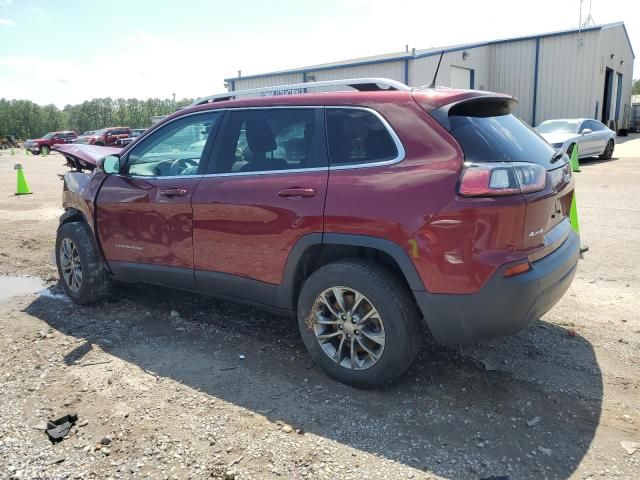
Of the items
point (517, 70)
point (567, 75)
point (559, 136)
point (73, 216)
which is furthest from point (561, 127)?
point (73, 216)

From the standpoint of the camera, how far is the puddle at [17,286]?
5.47 meters

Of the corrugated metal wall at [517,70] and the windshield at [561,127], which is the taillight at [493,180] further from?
the corrugated metal wall at [517,70]

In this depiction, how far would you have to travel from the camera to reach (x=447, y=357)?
3701mm

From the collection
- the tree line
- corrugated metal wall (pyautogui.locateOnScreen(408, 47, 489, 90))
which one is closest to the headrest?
corrugated metal wall (pyautogui.locateOnScreen(408, 47, 489, 90))

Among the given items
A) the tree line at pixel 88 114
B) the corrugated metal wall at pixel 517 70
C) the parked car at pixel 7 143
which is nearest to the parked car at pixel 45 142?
the parked car at pixel 7 143

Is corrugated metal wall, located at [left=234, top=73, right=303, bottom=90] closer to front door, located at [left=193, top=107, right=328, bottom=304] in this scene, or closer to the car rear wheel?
the car rear wheel

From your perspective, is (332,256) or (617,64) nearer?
(332,256)

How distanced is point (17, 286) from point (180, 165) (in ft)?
9.53

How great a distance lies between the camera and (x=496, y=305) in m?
2.79

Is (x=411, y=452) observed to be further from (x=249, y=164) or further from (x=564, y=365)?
(x=249, y=164)

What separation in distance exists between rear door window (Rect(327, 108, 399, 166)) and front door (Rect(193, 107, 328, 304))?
0.09 metres

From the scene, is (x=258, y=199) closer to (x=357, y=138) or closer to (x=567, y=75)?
(x=357, y=138)

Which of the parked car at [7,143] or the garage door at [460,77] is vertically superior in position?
the garage door at [460,77]

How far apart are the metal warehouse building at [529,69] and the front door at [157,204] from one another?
20.8m
